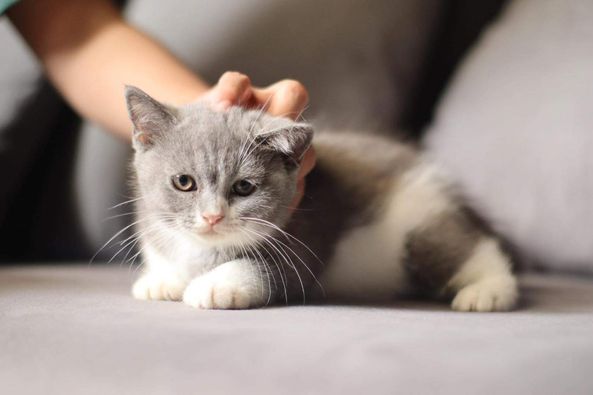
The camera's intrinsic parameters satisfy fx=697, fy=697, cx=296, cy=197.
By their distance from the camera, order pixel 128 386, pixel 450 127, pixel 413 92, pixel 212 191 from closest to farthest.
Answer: pixel 128 386 → pixel 212 191 → pixel 450 127 → pixel 413 92

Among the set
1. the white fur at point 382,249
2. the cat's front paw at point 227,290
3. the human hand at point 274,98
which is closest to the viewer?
the cat's front paw at point 227,290

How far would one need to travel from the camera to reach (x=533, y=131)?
4.68 ft

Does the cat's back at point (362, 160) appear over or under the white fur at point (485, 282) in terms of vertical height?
over

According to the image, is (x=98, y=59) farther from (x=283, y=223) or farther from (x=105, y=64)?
(x=283, y=223)

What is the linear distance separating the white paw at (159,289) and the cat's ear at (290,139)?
0.28 meters

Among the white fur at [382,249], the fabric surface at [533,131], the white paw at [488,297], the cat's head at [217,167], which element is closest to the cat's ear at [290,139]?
the cat's head at [217,167]

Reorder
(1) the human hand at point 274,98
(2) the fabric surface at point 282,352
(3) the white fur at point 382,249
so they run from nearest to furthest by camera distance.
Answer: (2) the fabric surface at point 282,352, (1) the human hand at point 274,98, (3) the white fur at point 382,249

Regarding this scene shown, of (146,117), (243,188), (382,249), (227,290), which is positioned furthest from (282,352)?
(382,249)

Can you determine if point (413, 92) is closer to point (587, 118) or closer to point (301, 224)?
point (587, 118)

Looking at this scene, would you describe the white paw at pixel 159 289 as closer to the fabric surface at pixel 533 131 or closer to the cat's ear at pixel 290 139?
the cat's ear at pixel 290 139

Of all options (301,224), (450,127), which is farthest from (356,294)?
(450,127)

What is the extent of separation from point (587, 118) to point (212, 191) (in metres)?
0.75

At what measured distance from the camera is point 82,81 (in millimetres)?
1427

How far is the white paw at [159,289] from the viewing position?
1.14 metres
